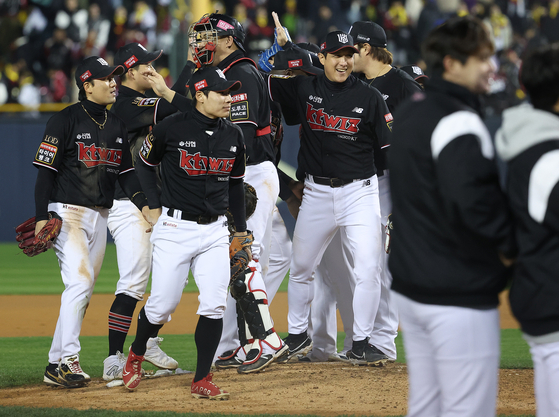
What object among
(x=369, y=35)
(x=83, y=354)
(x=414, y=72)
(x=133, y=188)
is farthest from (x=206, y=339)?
(x=414, y=72)

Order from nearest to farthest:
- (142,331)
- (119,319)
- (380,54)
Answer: (142,331) < (119,319) < (380,54)

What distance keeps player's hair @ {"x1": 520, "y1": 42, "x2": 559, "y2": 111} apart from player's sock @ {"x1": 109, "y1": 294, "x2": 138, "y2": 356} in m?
3.34

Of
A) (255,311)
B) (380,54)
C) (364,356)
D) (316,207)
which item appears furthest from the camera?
(380,54)

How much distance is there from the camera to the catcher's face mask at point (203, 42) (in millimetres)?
5043

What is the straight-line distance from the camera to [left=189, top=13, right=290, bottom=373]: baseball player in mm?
5082

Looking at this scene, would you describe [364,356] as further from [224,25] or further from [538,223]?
[538,223]

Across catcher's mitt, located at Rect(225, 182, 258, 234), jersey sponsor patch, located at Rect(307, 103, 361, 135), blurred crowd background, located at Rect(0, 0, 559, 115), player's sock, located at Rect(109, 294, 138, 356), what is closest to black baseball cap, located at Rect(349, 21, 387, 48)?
jersey sponsor patch, located at Rect(307, 103, 361, 135)

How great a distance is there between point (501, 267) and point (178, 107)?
324cm

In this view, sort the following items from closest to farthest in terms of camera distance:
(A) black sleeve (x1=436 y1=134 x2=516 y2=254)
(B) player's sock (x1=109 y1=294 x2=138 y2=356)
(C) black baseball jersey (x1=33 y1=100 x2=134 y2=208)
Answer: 1. (A) black sleeve (x1=436 y1=134 x2=516 y2=254)
2. (C) black baseball jersey (x1=33 y1=100 x2=134 y2=208)
3. (B) player's sock (x1=109 y1=294 x2=138 y2=356)

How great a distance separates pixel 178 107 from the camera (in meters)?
5.08

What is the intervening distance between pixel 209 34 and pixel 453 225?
11.0 ft

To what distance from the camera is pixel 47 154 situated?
4801 mm

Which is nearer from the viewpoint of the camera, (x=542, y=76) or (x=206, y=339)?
(x=542, y=76)

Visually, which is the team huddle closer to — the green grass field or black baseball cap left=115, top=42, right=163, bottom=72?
black baseball cap left=115, top=42, right=163, bottom=72
